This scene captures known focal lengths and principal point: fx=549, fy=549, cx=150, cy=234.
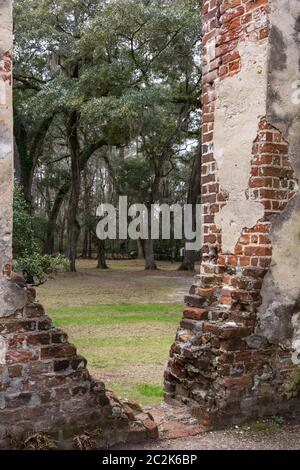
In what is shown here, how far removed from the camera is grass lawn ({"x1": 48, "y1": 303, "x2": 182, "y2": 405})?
21.2 feet

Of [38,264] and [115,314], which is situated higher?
[38,264]

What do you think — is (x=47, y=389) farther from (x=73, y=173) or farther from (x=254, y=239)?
(x=73, y=173)

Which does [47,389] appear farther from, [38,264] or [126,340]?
[38,264]

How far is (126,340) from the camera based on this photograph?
909cm

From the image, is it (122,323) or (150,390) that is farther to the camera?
(122,323)

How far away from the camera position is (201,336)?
457 cm

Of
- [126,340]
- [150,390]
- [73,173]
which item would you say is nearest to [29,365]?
[150,390]

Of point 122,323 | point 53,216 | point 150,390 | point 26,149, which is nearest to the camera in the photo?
point 150,390

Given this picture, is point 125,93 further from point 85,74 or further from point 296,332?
point 296,332

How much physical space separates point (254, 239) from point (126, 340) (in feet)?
16.9

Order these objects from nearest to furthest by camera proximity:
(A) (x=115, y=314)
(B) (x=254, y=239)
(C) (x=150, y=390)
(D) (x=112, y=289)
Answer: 1. (B) (x=254, y=239)
2. (C) (x=150, y=390)
3. (A) (x=115, y=314)
4. (D) (x=112, y=289)

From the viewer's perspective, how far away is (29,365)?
360 cm

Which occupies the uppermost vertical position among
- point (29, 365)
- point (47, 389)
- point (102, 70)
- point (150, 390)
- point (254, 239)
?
point (102, 70)
